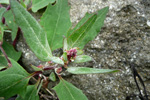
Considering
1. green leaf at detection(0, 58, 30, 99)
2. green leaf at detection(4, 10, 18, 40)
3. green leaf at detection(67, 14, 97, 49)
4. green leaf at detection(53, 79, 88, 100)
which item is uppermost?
green leaf at detection(4, 10, 18, 40)

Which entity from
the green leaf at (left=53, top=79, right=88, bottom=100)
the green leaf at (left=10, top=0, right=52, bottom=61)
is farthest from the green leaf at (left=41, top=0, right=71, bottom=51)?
the green leaf at (left=53, top=79, right=88, bottom=100)

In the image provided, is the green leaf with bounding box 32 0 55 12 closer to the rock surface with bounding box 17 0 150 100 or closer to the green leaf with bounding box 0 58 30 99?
the rock surface with bounding box 17 0 150 100

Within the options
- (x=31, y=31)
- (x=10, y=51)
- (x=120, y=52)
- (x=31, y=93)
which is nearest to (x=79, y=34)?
(x=31, y=31)

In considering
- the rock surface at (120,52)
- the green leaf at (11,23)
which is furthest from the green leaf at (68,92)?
the green leaf at (11,23)

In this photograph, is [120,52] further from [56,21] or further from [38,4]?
[38,4]

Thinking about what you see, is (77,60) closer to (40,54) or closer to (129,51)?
(40,54)

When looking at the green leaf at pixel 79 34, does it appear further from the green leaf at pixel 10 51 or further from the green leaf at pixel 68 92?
the green leaf at pixel 10 51
